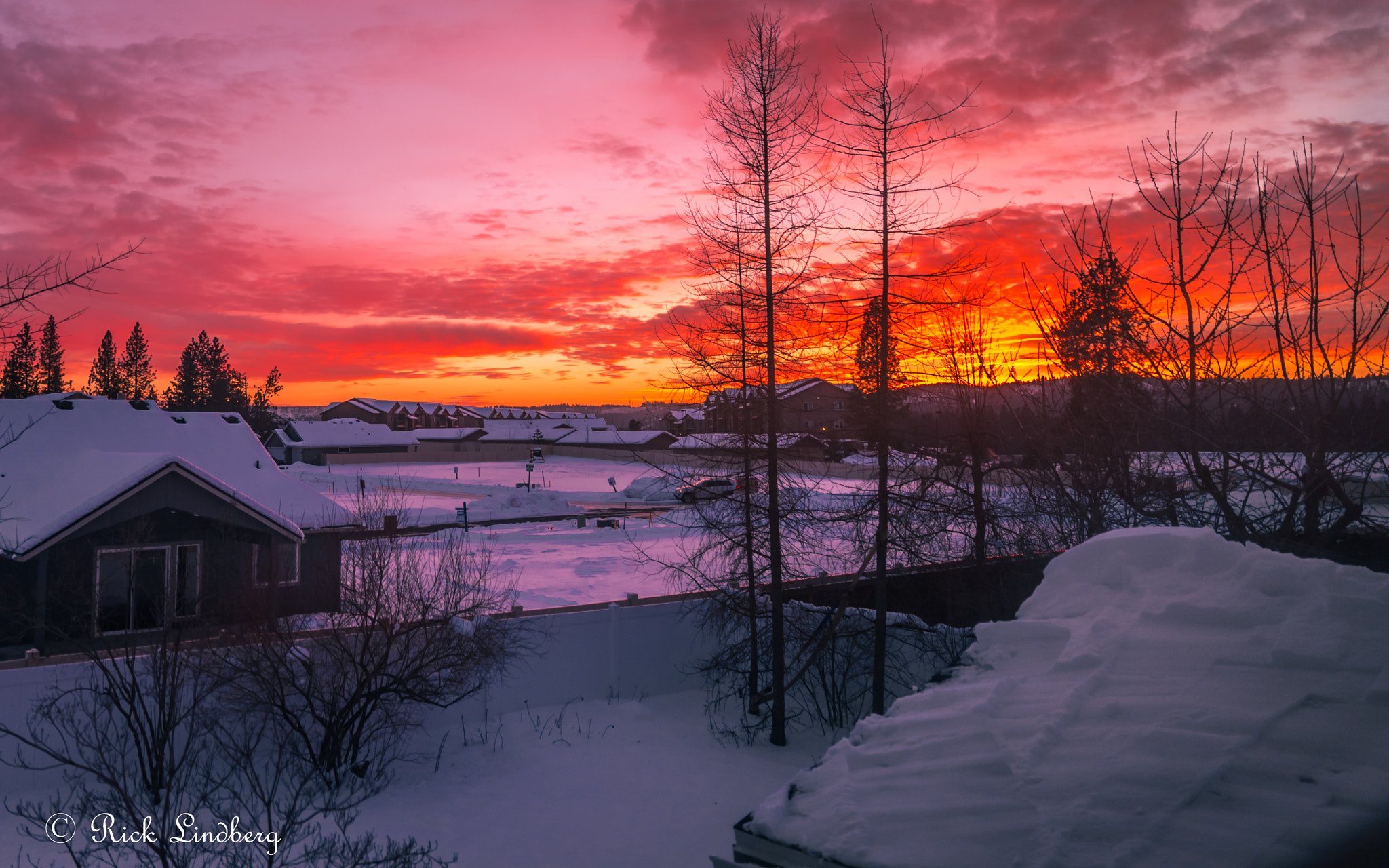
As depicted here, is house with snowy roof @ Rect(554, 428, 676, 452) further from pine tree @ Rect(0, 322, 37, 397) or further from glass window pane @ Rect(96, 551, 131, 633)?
glass window pane @ Rect(96, 551, 131, 633)

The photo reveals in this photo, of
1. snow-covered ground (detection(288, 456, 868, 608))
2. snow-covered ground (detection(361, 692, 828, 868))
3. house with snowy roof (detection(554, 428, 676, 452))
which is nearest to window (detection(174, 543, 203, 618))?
snow-covered ground (detection(288, 456, 868, 608))

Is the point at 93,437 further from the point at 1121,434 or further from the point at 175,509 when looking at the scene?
the point at 1121,434

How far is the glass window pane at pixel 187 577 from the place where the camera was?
49.3 feet

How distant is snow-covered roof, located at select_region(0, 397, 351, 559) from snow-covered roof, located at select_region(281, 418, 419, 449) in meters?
64.5

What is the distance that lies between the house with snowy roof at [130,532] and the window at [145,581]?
0.02 m

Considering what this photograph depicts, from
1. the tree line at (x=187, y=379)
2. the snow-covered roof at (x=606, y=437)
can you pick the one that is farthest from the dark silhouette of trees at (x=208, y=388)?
the snow-covered roof at (x=606, y=437)

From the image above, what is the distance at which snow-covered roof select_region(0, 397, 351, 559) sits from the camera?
14.0 meters

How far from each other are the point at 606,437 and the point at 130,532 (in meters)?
81.5

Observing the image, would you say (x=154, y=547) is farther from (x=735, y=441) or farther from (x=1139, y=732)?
(x=1139, y=732)

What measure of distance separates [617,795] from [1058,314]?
28.3ft

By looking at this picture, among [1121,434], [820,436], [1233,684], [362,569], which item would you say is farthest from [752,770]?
[1233,684]

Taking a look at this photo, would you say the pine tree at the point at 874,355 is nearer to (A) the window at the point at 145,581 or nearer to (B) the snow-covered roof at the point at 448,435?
(A) the window at the point at 145,581

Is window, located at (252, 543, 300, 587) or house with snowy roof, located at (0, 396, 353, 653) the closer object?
house with snowy roof, located at (0, 396, 353, 653)

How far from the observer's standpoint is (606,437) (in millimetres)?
95938
